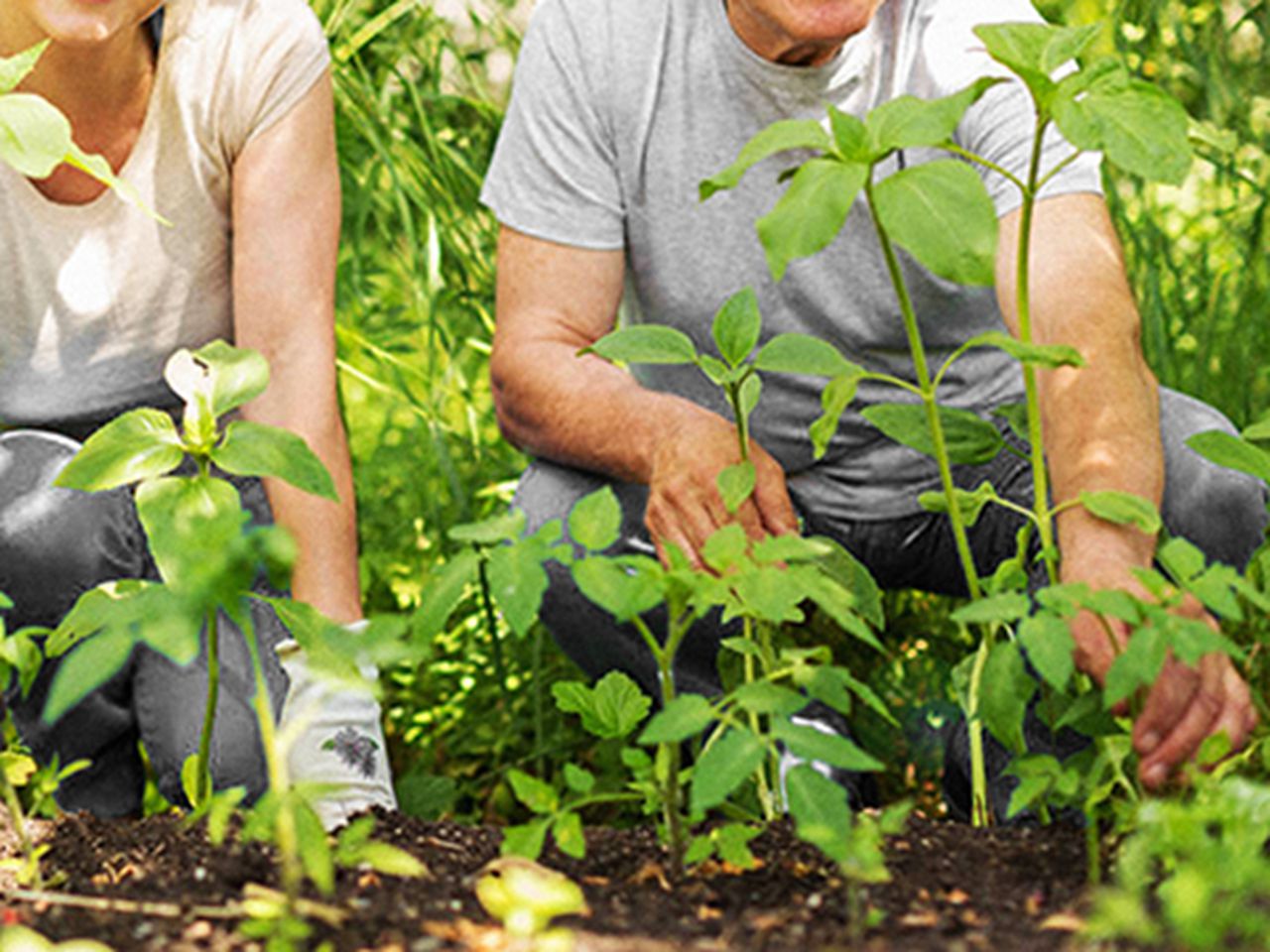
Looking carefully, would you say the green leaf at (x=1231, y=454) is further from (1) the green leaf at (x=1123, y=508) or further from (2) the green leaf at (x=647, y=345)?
(2) the green leaf at (x=647, y=345)

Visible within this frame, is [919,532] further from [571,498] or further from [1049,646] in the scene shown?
[1049,646]

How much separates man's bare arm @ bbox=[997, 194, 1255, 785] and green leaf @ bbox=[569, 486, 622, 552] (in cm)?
35

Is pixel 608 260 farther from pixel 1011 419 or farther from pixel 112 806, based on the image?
pixel 112 806

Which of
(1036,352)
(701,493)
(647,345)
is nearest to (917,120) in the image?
(1036,352)

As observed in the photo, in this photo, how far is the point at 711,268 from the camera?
174 cm

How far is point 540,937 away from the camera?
2.77 ft

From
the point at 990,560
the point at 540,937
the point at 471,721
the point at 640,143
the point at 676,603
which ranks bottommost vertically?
the point at 471,721

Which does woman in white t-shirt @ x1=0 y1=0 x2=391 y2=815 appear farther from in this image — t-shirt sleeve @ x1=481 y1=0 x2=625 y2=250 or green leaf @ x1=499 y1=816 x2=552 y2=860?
green leaf @ x1=499 y1=816 x2=552 y2=860

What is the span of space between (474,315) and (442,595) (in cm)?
124

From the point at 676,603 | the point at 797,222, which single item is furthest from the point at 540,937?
the point at 797,222

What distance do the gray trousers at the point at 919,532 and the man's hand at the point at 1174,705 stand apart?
16.7 inches

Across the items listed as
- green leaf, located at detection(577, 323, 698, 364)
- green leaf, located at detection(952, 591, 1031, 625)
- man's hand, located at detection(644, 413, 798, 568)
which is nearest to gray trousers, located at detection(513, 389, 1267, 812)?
man's hand, located at detection(644, 413, 798, 568)

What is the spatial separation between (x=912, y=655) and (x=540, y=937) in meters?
1.23

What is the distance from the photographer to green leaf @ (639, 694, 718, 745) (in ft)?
3.04
